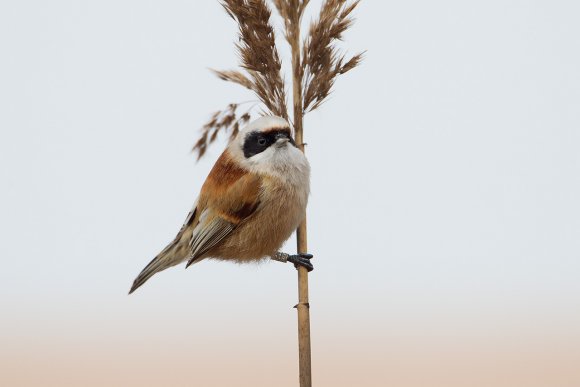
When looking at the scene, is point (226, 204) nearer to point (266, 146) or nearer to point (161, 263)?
point (266, 146)

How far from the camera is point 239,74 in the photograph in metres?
2.38

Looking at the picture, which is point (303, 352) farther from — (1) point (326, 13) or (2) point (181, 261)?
(1) point (326, 13)

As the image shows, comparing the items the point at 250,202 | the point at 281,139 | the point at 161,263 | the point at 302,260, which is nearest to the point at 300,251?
the point at 302,260

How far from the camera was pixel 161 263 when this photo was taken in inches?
106

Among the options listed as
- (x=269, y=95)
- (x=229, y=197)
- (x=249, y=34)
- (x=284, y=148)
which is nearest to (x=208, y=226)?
(x=229, y=197)

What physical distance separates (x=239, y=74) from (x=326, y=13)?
44cm

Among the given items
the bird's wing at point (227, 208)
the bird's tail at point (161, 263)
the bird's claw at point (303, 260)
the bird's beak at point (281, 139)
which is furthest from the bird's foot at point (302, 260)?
the bird's tail at point (161, 263)

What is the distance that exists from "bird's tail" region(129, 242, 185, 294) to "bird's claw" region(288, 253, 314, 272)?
0.69 meters

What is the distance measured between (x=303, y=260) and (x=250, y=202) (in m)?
0.43

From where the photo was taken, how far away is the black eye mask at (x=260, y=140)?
2.36 meters

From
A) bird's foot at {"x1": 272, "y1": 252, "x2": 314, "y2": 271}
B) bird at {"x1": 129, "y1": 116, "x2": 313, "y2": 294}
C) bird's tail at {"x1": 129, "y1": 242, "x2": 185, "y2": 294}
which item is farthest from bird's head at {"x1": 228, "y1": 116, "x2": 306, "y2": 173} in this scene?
bird's tail at {"x1": 129, "y1": 242, "x2": 185, "y2": 294}

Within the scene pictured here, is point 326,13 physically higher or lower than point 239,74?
higher

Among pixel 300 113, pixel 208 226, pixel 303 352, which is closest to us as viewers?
pixel 303 352

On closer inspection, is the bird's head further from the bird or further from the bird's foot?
the bird's foot
